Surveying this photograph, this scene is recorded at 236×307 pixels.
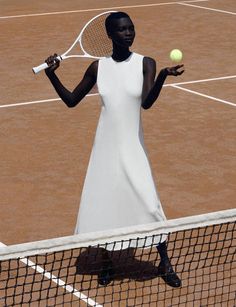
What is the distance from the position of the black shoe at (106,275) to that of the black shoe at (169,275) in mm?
447

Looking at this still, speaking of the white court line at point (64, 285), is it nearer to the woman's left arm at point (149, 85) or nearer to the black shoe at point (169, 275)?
the black shoe at point (169, 275)

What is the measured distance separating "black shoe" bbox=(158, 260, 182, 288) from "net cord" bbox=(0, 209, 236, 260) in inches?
47.4

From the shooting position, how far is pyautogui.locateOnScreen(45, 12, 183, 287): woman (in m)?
7.72

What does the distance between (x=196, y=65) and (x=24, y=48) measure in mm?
3598

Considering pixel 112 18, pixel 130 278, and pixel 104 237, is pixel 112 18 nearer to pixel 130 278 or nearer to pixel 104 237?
pixel 104 237

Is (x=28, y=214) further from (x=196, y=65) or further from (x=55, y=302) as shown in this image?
(x=196, y=65)

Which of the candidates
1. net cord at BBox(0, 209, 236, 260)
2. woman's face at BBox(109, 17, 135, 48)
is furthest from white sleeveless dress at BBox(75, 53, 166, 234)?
net cord at BBox(0, 209, 236, 260)

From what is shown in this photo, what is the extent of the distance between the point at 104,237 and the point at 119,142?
1.50 metres

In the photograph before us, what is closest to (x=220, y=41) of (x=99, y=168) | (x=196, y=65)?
(x=196, y=65)

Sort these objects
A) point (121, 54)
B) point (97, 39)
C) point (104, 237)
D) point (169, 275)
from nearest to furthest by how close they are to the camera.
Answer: point (104, 237), point (121, 54), point (169, 275), point (97, 39)

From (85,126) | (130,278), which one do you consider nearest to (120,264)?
(130,278)

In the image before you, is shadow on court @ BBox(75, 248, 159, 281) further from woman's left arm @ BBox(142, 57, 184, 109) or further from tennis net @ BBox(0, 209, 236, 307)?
woman's left arm @ BBox(142, 57, 184, 109)

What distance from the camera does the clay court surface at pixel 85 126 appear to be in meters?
10.1

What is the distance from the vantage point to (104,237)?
6.44m
